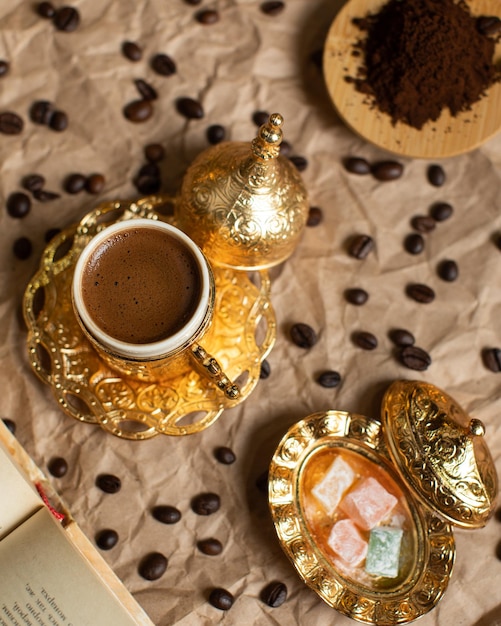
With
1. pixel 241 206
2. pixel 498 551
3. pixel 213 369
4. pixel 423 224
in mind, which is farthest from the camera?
pixel 423 224

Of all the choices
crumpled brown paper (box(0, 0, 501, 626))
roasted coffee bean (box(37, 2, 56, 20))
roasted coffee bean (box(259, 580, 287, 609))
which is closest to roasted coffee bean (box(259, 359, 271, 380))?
crumpled brown paper (box(0, 0, 501, 626))

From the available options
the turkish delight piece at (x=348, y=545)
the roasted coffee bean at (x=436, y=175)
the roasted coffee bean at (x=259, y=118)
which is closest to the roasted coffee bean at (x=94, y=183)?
the roasted coffee bean at (x=259, y=118)

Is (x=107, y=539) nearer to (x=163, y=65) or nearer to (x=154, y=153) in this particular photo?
(x=154, y=153)

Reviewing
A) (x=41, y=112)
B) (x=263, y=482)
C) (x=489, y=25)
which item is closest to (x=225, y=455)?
(x=263, y=482)

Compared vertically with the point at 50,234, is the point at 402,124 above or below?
above

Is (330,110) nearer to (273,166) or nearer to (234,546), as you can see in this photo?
(273,166)

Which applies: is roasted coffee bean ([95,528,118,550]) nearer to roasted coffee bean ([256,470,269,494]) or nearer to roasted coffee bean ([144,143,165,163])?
roasted coffee bean ([256,470,269,494])
